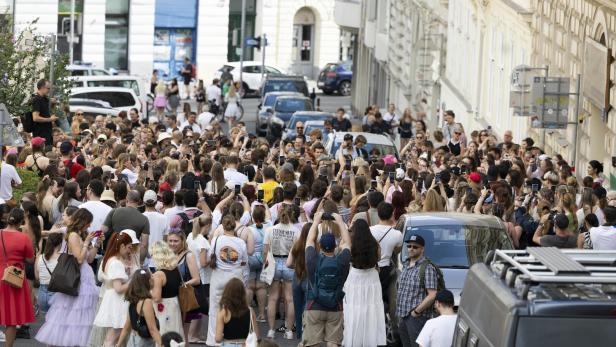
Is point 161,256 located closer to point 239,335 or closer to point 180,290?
point 180,290

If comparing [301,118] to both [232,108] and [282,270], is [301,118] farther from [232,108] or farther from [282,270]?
[282,270]

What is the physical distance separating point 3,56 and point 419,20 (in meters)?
24.1

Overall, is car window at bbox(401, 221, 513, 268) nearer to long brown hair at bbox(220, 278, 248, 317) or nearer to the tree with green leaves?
long brown hair at bbox(220, 278, 248, 317)

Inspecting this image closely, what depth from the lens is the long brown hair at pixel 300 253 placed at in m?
16.4

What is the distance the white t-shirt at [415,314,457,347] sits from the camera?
12.7 metres

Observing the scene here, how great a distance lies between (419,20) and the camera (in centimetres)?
5244

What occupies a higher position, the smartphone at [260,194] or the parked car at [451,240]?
the smartphone at [260,194]

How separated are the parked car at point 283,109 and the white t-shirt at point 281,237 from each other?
28294 mm

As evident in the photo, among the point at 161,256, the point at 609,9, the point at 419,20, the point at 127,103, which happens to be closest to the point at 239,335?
the point at 161,256

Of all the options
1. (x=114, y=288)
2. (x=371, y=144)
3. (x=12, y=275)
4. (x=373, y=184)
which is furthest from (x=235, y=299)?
(x=371, y=144)

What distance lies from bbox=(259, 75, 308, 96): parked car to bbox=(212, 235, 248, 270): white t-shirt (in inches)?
1494

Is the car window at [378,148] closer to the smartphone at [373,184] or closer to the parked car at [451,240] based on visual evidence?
the smartphone at [373,184]

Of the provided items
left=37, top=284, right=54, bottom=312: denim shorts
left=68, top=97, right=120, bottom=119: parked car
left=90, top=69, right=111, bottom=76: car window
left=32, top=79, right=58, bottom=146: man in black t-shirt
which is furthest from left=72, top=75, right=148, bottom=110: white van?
left=37, top=284, right=54, bottom=312: denim shorts

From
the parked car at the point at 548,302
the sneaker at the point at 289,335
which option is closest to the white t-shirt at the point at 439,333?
the parked car at the point at 548,302
